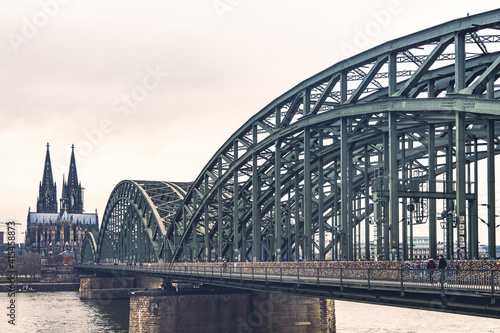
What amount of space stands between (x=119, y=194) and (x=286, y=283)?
330 feet

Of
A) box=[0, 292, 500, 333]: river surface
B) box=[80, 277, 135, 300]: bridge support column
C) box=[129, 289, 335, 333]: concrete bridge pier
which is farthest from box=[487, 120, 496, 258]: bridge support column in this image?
box=[80, 277, 135, 300]: bridge support column

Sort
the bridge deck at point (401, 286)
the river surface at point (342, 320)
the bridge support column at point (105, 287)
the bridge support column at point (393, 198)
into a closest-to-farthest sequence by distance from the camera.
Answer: the bridge deck at point (401, 286) < the bridge support column at point (393, 198) < the river surface at point (342, 320) < the bridge support column at point (105, 287)

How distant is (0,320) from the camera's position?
298 feet

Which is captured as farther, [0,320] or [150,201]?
[150,201]

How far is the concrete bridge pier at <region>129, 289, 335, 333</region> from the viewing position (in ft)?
206

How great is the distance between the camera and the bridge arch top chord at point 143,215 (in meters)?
110

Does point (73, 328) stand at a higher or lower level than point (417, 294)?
lower

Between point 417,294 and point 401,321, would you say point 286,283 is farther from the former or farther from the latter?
point 401,321

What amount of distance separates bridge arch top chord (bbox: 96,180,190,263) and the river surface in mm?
11609

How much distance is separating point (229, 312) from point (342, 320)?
21.9 metres

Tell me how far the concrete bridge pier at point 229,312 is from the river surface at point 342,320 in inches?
423

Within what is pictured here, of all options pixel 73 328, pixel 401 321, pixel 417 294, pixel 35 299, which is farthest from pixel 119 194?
pixel 417 294

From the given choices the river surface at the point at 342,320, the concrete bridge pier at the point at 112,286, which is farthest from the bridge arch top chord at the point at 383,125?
the concrete bridge pier at the point at 112,286

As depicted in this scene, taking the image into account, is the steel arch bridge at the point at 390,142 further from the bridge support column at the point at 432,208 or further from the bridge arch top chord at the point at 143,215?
the bridge arch top chord at the point at 143,215
